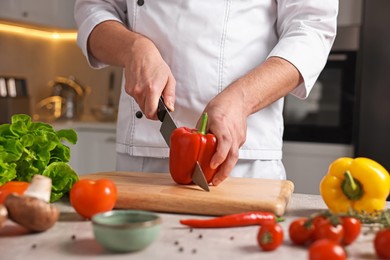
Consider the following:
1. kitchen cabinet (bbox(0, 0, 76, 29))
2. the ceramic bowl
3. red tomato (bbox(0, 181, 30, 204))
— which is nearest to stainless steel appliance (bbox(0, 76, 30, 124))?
kitchen cabinet (bbox(0, 0, 76, 29))

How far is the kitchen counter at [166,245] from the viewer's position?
2.89ft

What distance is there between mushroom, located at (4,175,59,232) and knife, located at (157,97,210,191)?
38 centimetres

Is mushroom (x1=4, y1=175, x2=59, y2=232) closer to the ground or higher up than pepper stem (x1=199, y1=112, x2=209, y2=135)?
closer to the ground

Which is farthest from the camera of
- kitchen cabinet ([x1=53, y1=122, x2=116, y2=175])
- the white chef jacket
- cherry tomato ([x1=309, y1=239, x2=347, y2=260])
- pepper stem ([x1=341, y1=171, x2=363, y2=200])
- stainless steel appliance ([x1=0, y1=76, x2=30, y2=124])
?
kitchen cabinet ([x1=53, y1=122, x2=116, y2=175])

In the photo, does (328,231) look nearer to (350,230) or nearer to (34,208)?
(350,230)

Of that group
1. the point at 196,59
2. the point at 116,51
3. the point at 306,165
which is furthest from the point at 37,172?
the point at 306,165

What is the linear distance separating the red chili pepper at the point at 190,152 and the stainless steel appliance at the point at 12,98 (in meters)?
2.07

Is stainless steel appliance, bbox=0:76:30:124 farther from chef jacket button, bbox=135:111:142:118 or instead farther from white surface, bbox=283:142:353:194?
chef jacket button, bbox=135:111:142:118

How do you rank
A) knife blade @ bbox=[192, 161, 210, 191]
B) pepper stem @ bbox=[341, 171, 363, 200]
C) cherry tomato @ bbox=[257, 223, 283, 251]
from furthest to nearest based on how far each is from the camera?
knife blade @ bbox=[192, 161, 210, 191] → pepper stem @ bbox=[341, 171, 363, 200] → cherry tomato @ bbox=[257, 223, 283, 251]

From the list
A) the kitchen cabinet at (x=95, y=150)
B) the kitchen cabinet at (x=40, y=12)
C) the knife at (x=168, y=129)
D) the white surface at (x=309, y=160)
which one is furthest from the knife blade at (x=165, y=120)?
the kitchen cabinet at (x=40, y=12)

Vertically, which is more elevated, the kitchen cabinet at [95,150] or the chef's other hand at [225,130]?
the chef's other hand at [225,130]

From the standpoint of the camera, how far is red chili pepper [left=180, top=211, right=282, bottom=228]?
1.04m

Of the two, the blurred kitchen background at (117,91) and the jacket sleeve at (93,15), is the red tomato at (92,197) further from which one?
the blurred kitchen background at (117,91)

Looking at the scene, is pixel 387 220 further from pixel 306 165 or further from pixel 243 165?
pixel 306 165
